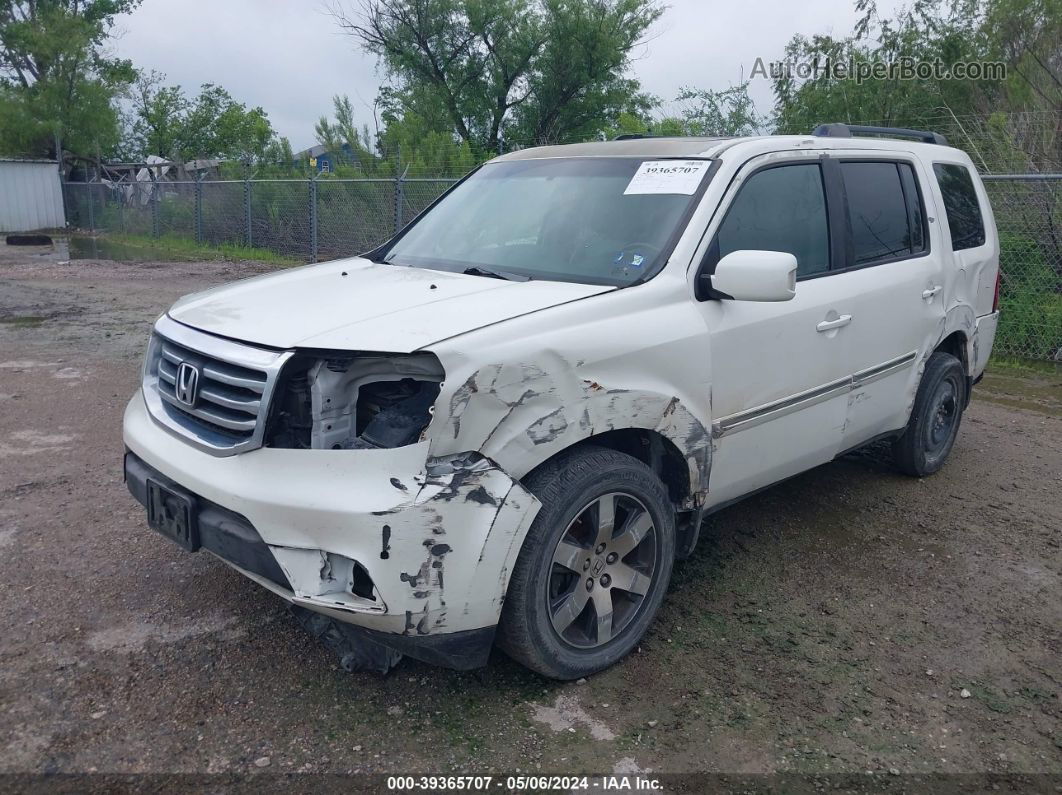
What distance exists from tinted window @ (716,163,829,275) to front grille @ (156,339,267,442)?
6.09 ft

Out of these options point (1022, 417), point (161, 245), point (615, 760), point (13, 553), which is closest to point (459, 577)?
point (615, 760)

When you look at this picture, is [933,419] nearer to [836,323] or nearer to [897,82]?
[836,323]

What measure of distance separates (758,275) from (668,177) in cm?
72

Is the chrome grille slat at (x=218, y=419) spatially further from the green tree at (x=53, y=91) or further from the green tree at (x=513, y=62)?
the green tree at (x=53, y=91)

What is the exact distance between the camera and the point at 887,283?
170 inches

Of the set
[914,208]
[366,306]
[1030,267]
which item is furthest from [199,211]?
[366,306]

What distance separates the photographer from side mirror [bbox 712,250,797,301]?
319 centimetres

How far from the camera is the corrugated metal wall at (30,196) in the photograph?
93.4 feet

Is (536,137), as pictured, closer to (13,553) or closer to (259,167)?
(259,167)

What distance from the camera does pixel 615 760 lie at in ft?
8.95

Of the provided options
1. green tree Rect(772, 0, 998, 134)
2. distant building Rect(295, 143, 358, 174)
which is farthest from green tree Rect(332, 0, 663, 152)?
green tree Rect(772, 0, 998, 134)

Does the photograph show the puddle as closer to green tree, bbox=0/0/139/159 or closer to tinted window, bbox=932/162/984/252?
green tree, bbox=0/0/139/159

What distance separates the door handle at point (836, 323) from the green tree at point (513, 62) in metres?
18.9

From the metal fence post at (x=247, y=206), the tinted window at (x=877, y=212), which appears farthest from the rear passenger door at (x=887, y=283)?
the metal fence post at (x=247, y=206)
